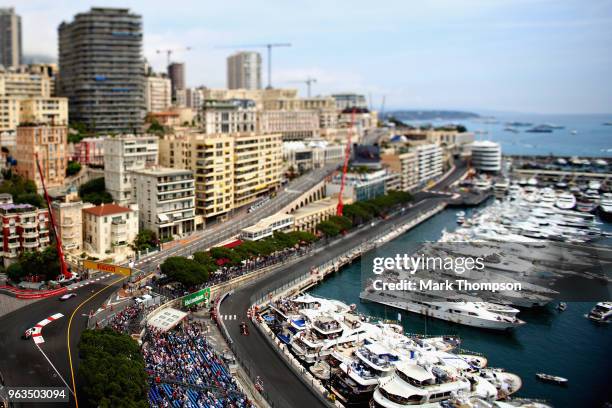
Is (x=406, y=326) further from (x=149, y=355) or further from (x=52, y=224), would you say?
(x=52, y=224)

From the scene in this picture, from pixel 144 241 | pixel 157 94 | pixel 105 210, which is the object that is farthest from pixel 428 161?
pixel 157 94

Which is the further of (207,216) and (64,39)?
(64,39)

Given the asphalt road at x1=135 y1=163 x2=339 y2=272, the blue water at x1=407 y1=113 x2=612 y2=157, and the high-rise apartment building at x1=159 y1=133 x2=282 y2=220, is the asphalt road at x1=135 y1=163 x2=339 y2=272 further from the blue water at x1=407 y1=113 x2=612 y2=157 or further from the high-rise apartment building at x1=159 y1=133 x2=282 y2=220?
the blue water at x1=407 y1=113 x2=612 y2=157

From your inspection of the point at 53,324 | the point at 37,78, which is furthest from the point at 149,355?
the point at 37,78

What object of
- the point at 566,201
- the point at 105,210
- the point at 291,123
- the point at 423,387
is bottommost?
the point at 423,387

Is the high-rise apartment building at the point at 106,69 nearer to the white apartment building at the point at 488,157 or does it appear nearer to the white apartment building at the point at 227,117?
the white apartment building at the point at 227,117

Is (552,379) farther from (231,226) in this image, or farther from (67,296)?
(231,226)
